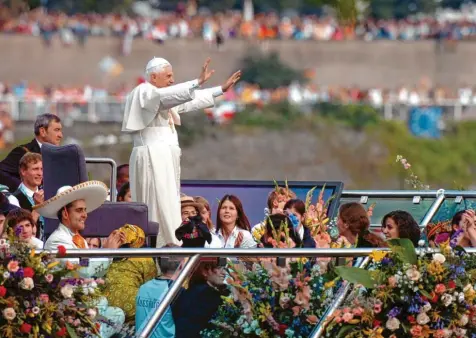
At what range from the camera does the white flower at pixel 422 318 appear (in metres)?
8.49

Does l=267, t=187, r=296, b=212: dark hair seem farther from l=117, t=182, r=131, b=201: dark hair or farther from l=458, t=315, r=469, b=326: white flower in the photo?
l=458, t=315, r=469, b=326: white flower

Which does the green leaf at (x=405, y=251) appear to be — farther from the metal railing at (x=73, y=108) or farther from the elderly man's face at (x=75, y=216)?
the metal railing at (x=73, y=108)

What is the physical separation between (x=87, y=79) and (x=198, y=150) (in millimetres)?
13292

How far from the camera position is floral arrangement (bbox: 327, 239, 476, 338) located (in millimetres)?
8500

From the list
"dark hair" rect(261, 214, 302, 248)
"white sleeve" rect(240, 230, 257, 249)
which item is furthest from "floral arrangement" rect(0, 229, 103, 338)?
"white sleeve" rect(240, 230, 257, 249)

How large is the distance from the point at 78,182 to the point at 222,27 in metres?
52.4

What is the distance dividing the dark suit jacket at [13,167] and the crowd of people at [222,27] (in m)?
45.0

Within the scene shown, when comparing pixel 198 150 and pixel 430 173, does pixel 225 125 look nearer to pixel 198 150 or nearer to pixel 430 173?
pixel 198 150

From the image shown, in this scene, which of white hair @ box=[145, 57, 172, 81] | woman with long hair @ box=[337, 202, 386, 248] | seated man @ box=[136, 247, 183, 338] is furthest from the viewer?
white hair @ box=[145, 57, 172, 81]

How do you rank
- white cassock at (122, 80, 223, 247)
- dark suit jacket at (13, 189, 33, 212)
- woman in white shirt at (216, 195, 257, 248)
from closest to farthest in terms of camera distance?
woman in white shirt at (216, 195, 257, 248) < dark suit jacket at (13, 189, 33, 212) < white cassock at (122, 80, 223, 247)

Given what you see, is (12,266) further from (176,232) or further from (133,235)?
(133,235)

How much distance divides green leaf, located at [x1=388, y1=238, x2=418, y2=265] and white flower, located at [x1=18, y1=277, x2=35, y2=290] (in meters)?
1.69

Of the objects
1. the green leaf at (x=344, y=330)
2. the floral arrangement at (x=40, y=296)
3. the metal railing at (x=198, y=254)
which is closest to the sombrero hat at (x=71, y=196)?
the floral arrangement at (x=40, y=296)

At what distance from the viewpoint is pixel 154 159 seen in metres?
12.4
